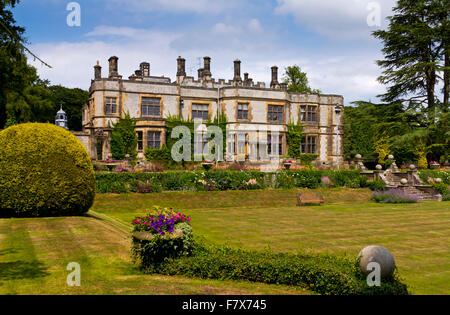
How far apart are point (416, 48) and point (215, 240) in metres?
33.6

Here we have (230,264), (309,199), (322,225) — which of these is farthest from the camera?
(309,199)

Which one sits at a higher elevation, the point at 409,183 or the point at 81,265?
the point at 409,183

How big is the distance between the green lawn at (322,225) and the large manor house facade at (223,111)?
492 inches

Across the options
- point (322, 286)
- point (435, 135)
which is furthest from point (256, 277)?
point (435, 135)

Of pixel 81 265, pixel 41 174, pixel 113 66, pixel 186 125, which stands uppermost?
pixel 113 66

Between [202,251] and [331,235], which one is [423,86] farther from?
[202,251]

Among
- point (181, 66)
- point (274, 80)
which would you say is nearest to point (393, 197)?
point (274, 80)

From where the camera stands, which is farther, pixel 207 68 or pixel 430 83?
pixel 207 68

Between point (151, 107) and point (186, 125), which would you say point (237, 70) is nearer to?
point (186, 125)

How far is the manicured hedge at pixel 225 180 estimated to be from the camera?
22.7 meters

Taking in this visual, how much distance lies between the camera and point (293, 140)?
39844 millimetres

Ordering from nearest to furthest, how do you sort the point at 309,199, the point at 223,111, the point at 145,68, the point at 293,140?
the point at 309,199 → the point at 223,111 → the point at 293,140 → the point at 145,68

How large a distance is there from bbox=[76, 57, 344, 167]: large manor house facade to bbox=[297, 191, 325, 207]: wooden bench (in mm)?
13363

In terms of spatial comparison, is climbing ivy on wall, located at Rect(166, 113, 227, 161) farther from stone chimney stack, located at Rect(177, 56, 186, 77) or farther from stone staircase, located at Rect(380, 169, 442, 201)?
stone staircase, located at Rect(380, 169, 442, 201)
